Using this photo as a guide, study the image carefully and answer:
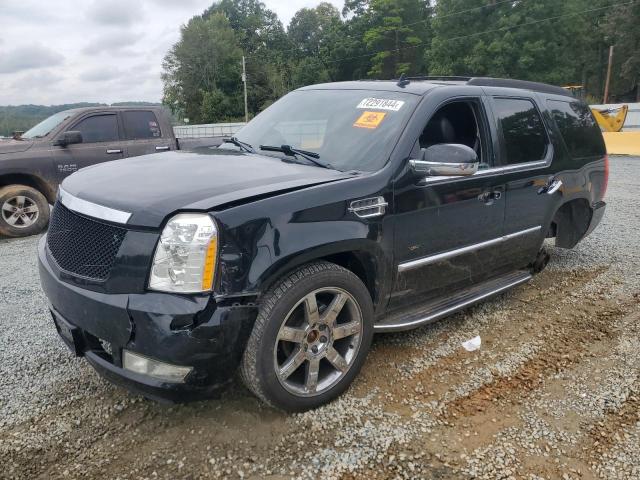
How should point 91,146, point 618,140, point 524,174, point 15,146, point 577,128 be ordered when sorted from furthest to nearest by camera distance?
point 618,140 < point 91,146 < point 15,146 < point 577,128 < point 524,174

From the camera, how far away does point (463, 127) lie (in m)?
3.70

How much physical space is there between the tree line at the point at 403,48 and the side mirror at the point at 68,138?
44.7 metres

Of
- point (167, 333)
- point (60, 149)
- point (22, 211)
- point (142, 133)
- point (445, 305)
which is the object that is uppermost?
point (142, 133)

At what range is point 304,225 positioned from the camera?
2482mm

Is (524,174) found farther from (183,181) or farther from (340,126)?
(183,181)

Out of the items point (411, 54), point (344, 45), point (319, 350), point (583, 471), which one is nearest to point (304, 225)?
point (319, 350)

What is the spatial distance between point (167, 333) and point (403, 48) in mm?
66285

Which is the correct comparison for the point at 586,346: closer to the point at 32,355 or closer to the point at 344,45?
the point at 32,355

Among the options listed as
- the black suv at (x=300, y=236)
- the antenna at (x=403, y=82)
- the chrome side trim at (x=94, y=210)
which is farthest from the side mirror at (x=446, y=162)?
the chrome side trim at (x=94, y=210)

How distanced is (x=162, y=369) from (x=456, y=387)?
1765 mm

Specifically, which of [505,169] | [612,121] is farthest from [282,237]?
[612,121]

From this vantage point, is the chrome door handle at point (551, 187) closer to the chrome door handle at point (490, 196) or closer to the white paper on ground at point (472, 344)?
the chrome door handle at point (490, 196)

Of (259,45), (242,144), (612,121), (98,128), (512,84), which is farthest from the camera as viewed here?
(259,45)

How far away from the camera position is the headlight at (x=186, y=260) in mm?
2230
